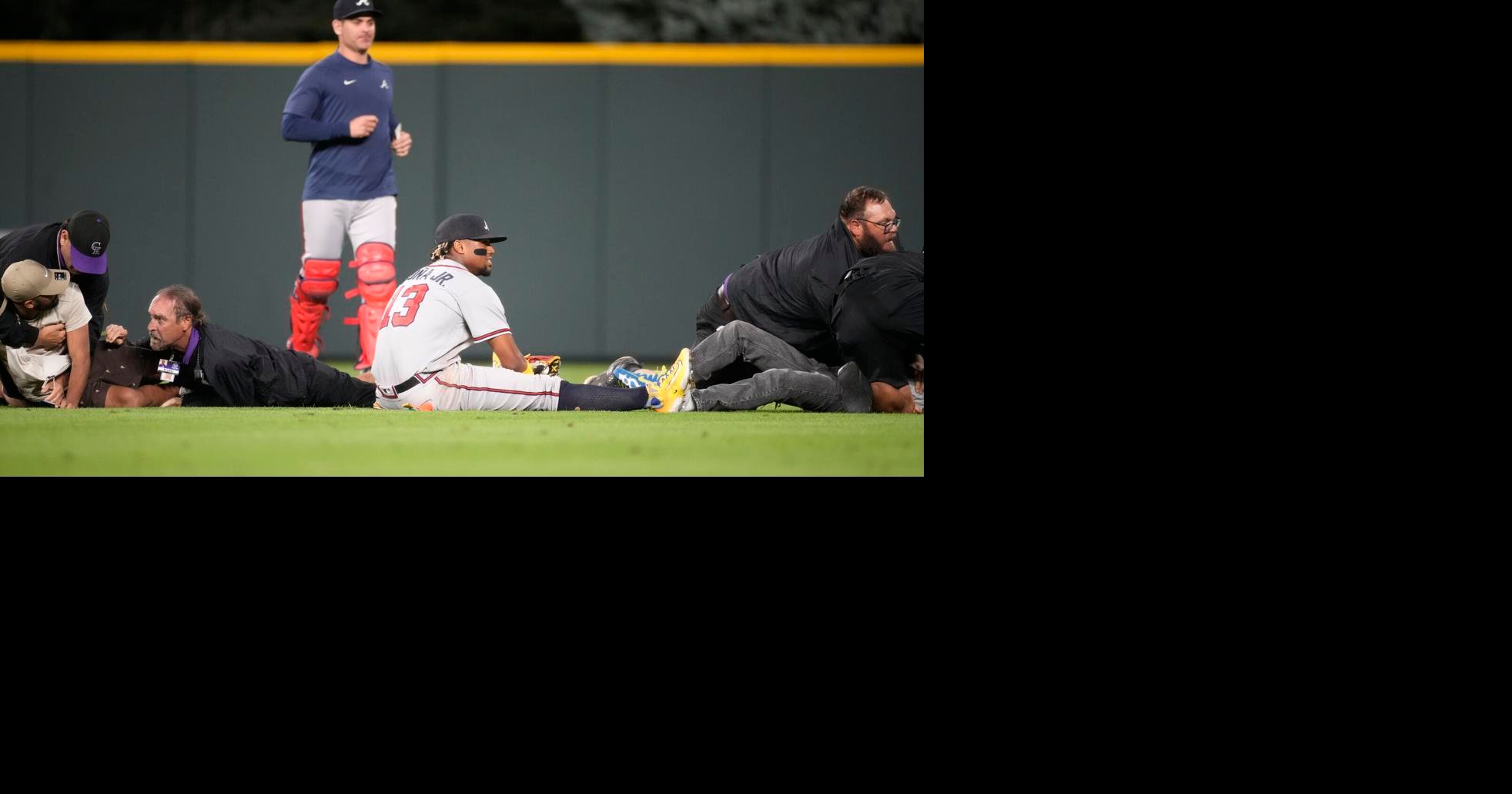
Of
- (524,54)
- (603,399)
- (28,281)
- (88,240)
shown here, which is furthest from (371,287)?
(524,54)

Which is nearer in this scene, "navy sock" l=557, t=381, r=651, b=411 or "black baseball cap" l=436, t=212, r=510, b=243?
"black baseball cap" l=436, t=212, r=510, b=243

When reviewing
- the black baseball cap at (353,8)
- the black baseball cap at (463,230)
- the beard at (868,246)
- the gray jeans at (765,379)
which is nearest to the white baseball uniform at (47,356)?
the black baseball cap at (463,230)

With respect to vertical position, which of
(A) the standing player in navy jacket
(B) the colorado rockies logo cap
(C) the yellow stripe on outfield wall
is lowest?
(B) the colorado rockies logo cap

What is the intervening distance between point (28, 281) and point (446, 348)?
1683 mm

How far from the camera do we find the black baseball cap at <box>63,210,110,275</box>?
19.5 feet

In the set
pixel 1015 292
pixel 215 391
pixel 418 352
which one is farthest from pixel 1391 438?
pixel 215 391

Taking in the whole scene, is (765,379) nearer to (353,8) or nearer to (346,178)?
(346,178)

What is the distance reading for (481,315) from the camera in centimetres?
560

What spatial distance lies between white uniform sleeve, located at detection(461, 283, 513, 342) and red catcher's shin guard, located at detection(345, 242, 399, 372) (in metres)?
2.17

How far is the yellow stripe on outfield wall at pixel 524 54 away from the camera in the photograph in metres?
10.7

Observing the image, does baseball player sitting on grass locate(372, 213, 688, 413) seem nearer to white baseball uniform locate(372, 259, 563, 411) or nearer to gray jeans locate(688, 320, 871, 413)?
white baseball uniform locate(372, 259, 563, 411)

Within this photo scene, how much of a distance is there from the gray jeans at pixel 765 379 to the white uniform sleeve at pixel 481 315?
33.1 inches

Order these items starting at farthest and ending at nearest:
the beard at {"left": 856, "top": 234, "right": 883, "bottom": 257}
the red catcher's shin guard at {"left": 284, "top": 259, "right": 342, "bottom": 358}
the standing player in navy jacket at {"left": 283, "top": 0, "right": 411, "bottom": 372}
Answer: the red catcher's shin guard at {"left": 284, "top": 259, "right": 342, "bottom": 358} < the standing player in navy jacket at {"left": 283, "top": 0, "right": 411, "bottom": 372} < the beard at {"left": 856, "top": 234, "right": 883, "bottom": 257}

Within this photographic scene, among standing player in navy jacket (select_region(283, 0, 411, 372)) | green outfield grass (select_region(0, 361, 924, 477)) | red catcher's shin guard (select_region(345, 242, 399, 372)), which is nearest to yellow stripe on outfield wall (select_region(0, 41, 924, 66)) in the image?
standing player in navy jacket (select_region(283, 0, 411, 372))
